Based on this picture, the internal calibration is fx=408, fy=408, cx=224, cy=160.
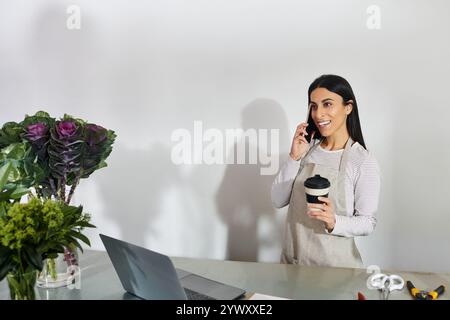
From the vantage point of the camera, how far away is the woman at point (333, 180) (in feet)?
4.73

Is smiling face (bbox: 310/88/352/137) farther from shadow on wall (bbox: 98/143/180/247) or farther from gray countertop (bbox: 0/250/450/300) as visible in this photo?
shadow on wall (bbox: 98/143/180/247)

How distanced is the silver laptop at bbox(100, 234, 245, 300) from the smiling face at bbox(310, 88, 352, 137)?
0.71m

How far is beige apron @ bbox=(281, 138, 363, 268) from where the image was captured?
4.86 ft

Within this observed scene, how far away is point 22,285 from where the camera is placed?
0.92 meters

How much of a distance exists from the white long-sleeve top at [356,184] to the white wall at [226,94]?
1.65ft

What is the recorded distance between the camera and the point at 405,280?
3.87 ft

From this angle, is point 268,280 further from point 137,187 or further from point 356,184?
point 137,187

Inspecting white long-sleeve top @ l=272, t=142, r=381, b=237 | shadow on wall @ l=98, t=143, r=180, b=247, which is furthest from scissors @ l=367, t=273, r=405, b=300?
shadow on wall @ l=98, t=143, r=180, b=247

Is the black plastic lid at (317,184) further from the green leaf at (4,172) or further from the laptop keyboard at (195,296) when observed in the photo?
the green leaf at (4,172)

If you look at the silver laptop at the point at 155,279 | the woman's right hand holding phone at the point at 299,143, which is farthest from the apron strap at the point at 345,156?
the silver laptop at the point at 155,279

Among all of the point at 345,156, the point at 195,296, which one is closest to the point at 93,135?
the point at 195,296

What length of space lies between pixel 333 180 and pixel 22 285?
105cm

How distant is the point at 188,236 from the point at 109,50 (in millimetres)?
1091
